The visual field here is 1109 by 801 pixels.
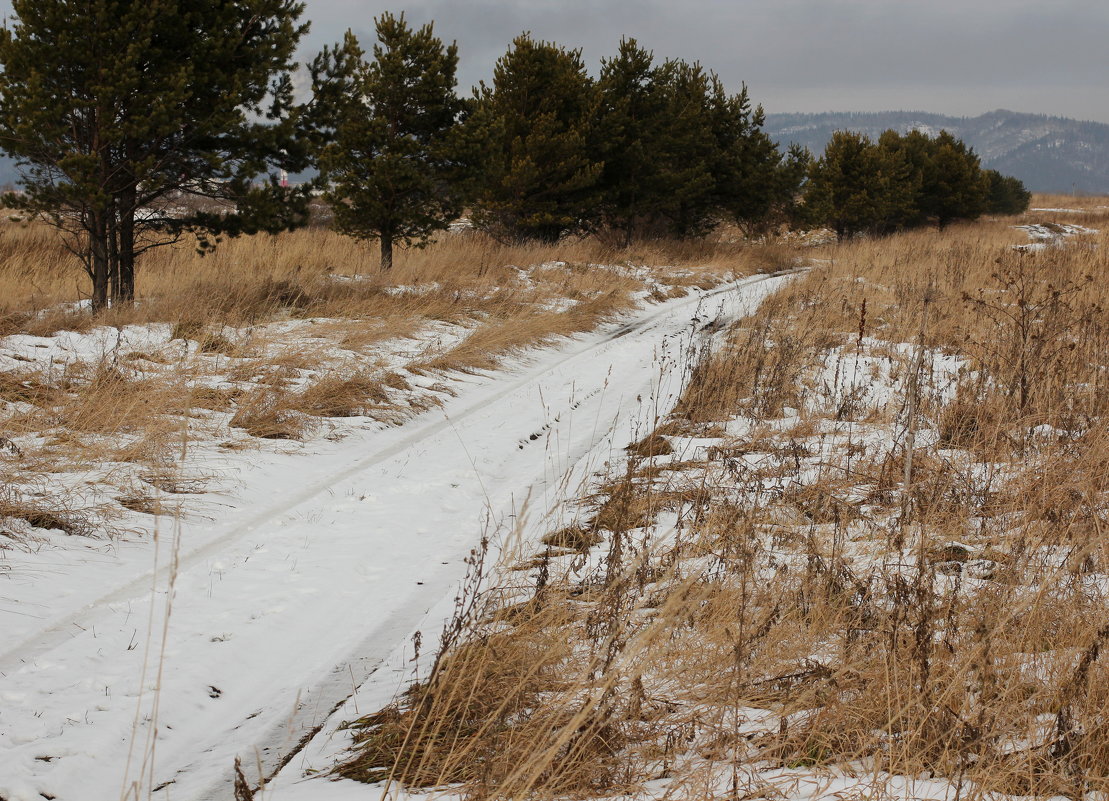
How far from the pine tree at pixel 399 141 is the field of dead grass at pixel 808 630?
938 cm

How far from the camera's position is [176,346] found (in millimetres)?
8406

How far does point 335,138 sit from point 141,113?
108 inches

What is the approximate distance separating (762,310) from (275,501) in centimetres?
967

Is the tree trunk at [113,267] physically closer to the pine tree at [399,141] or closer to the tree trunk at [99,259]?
the tree trunk at [99,259]

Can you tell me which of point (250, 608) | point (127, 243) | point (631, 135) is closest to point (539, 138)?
point (631, 135)

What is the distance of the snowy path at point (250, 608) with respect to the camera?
268cm

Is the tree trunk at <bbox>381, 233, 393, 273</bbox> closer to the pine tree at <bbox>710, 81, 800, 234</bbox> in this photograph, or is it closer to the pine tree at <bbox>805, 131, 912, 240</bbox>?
the pine tree at <bbox>710, 81, 800, 234</bbox>

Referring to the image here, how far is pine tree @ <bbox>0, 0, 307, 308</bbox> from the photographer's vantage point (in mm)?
8898

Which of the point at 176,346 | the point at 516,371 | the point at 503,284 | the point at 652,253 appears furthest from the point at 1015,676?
the point at 652,253

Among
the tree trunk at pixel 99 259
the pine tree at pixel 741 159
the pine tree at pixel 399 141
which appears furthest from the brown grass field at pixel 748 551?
the pine tree at pixel 741 159

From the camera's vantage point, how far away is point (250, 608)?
3740mm

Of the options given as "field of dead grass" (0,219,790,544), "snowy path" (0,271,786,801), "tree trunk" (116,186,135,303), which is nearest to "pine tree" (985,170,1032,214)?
"field of dead grass" (0,219,790,544)

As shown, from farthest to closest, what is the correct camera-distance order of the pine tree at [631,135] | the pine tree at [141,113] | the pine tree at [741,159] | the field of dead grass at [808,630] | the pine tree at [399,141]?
the pine tree at [741,159], the pine tree at [631,135], the pine tree at [399,141], the pine tree at [141,113], the field of dead grass at [808,630]

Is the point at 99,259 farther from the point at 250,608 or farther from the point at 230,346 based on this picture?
the point at 250,608
